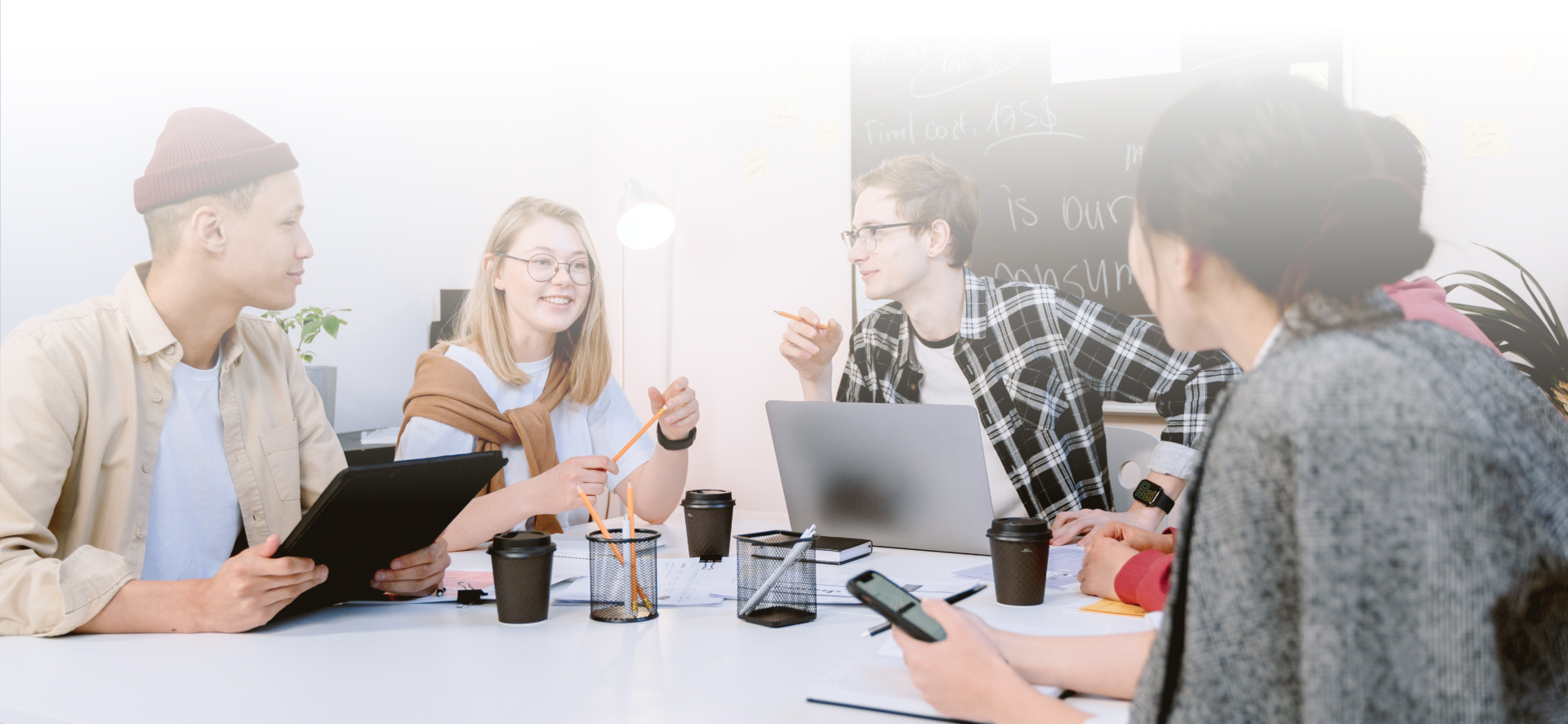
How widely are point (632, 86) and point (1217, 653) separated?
336cm

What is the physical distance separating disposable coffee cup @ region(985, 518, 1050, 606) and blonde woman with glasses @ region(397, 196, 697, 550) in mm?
878

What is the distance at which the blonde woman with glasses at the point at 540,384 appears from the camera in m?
1.96

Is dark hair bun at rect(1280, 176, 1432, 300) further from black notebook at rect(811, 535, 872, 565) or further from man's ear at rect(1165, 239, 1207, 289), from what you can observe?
black notebook at rect(811, 535, 872, 565)

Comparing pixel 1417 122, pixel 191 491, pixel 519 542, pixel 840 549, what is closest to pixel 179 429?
pixel 191 491

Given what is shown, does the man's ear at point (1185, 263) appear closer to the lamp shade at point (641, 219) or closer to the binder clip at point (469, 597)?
the binder clip at point (469, 597)

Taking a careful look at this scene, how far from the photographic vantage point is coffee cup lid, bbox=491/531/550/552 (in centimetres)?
113

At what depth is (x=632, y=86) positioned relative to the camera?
3570mm

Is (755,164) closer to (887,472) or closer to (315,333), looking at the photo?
(315,333)

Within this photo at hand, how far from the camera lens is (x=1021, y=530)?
3.89 feet

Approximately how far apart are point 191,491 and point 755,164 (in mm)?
2218

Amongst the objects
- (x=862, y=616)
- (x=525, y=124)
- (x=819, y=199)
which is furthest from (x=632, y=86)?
(x=862, y=616)

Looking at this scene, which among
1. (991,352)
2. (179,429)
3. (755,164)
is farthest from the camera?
(755,164)

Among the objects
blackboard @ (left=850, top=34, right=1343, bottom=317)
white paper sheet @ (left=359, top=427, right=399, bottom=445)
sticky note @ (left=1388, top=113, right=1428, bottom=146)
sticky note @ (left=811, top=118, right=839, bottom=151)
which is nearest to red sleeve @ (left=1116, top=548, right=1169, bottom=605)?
blackboard @ (left=850, top=34, right=1343, bottom=317)

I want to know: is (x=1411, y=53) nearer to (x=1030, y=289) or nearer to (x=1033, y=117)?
(x=1033, y=117)
